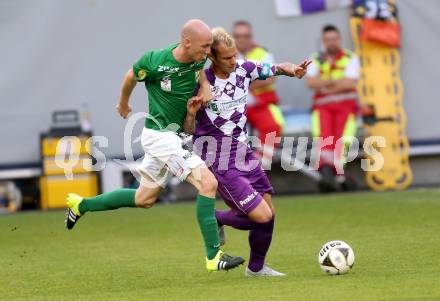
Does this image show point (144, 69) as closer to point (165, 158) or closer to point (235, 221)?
point (165, 158)

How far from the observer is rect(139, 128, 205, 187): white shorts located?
8500 millimetres

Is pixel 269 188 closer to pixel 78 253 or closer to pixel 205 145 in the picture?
pixel 205 145

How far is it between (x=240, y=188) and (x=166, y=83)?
943 mm

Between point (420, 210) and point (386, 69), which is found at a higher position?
point (386, 69)

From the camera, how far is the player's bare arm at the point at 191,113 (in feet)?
27.6

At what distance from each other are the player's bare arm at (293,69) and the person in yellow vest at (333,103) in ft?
22.0

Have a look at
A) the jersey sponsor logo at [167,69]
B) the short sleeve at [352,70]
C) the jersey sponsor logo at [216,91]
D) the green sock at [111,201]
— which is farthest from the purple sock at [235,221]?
the short sleeve at [352,70]

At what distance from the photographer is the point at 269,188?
8805mm

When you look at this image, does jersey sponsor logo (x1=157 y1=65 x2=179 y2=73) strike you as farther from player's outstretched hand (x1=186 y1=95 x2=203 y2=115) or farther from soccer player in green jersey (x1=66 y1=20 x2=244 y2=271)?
player's outstretched hand (x1=186 y1=95 x2=203 y2=115)

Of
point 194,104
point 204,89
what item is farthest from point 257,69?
point 194,104

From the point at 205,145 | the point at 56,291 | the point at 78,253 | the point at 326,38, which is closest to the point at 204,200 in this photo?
the point at 205,145

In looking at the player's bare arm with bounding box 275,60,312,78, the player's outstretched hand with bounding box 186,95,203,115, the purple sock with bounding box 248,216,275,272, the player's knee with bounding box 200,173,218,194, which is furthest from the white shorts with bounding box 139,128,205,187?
the player's bare arm with bounding box 275,60,312,78

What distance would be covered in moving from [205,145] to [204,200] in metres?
0.56

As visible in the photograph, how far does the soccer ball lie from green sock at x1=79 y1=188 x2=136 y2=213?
64.5 inches
